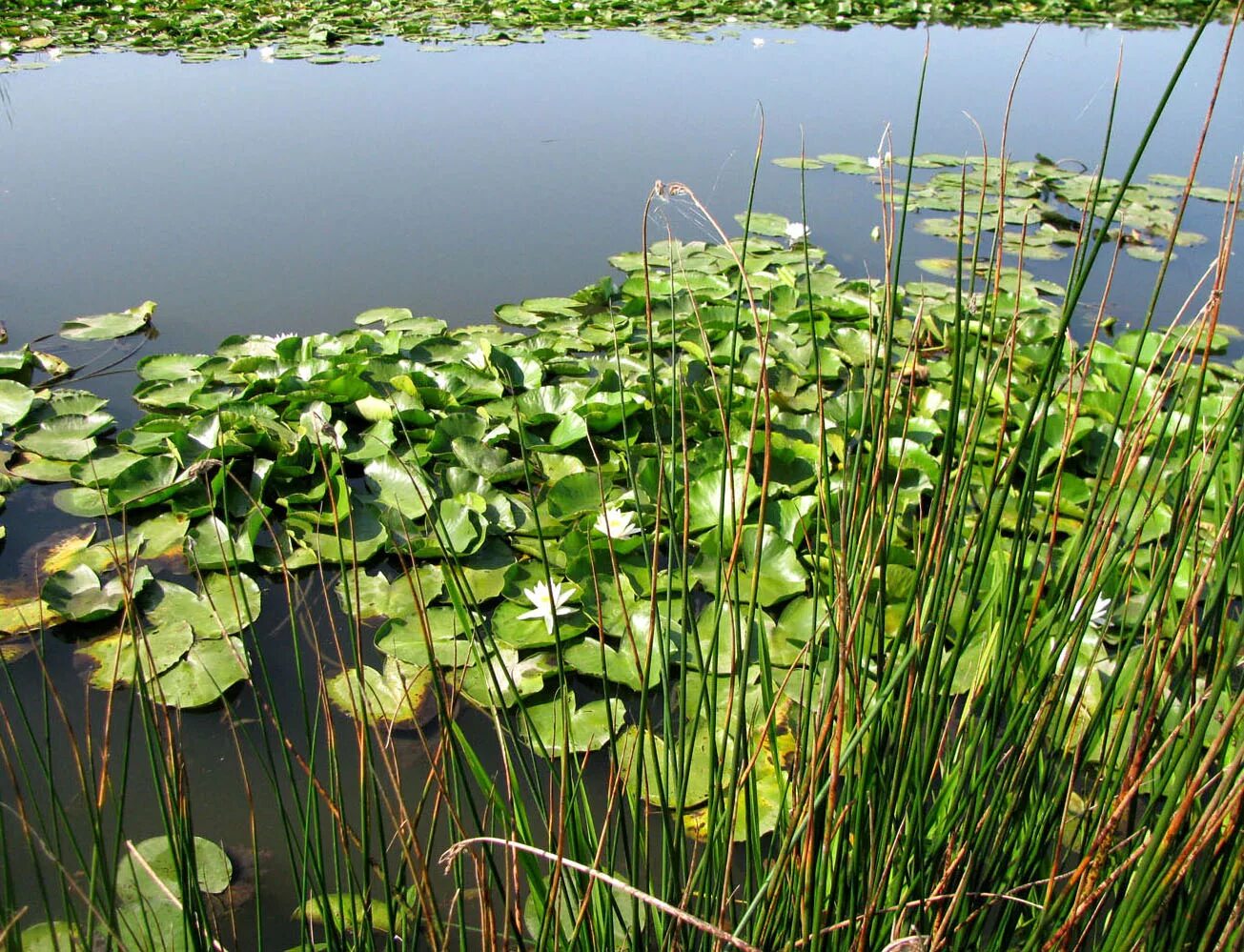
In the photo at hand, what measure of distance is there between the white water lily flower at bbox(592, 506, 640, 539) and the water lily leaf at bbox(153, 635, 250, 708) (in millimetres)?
584

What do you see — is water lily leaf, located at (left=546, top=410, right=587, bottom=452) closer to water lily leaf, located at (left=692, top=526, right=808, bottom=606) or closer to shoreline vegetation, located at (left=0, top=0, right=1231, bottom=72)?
water lily leaf, located at (left=692, top=526, right=808, bottom=606)

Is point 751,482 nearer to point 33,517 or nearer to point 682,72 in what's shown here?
point 33,517

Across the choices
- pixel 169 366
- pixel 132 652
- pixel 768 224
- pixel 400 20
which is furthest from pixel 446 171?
pixel 400 20

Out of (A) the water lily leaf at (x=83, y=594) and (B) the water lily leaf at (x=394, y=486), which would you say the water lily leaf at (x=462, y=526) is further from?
(A) the water lily leaf at (x=83, y=594)

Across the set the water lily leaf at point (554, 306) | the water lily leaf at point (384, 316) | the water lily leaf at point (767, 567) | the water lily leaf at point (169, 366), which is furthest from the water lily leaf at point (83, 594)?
the water lily leaf at point (554, 306)

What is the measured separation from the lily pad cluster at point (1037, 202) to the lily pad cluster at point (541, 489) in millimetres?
714

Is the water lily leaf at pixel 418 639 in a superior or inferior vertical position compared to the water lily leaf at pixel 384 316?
inferior

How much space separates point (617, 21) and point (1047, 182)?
11.9 ft

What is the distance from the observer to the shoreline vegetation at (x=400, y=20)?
516 cm

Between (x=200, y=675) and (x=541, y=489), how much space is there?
0.70 meters

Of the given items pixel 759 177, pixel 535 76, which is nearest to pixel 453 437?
pixel 759 177

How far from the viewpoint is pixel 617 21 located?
20.7 ft

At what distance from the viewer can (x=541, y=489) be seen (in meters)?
1.85

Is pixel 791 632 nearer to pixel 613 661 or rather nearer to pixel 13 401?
pixel 613 661
